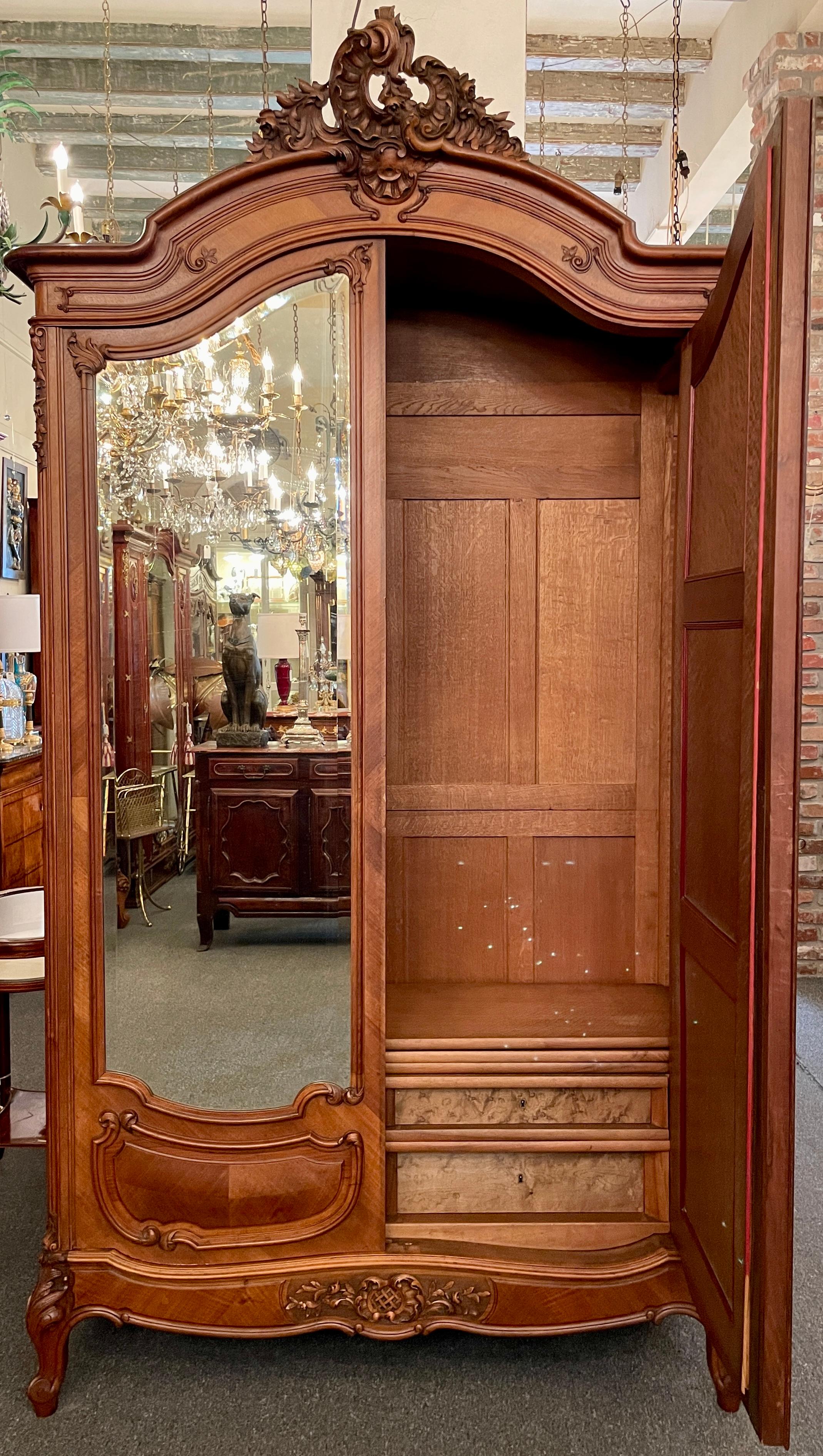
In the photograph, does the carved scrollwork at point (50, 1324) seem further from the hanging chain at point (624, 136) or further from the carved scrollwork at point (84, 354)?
the hanging chain at point (624, 136)

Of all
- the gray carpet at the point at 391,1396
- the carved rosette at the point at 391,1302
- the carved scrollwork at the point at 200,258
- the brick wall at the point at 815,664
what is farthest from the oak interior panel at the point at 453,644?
the brick wall at the point at 815,664

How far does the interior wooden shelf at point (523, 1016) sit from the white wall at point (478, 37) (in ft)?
7.08

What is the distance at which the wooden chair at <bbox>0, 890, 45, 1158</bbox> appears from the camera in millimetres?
2439

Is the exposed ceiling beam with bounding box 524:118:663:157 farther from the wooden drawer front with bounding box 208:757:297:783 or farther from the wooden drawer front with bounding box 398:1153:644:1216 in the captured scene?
the wooden drawer front with bounding box 398:1153:644:1216

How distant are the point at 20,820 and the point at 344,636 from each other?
10.6 feet

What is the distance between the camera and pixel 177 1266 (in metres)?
1.89

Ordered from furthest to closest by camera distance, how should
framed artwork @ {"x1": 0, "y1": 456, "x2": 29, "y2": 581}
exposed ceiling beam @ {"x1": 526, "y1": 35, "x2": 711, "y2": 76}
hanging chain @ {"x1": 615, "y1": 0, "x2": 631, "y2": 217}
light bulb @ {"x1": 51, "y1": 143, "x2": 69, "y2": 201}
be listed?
framed artwork @ {"x1": 0, "y1": 456, "x2": 29, "y2": 581}, exposed ceiling beam @ {"x1": 526, "y1": 35, "x2": 711, "y2": 76}, hanging chain @ {"x1": 615, "y1": 0, "x2": 631, "y2": 217}, light bulb @ {"x1": 51, "y1": 143, "x2": 69, "y2": 201}

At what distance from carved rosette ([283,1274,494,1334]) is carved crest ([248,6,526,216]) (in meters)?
2.11

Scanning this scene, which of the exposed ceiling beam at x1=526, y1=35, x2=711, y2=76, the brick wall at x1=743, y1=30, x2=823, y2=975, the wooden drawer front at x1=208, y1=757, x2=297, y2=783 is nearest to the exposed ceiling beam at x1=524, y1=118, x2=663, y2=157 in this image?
the exposed ceiling beam at x1=526, y1=35, x2=711, y2=76

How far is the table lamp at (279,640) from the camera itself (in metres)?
1.89

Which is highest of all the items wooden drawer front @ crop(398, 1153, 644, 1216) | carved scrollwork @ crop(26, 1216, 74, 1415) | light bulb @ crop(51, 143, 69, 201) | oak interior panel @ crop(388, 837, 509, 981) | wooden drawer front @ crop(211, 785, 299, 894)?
light bulb @ crop(51, 143, 69, 201)

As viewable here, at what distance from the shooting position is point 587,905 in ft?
7.77

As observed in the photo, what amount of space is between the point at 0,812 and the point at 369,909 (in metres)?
2.88

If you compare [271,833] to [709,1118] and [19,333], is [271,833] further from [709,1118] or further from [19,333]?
[19,333]
